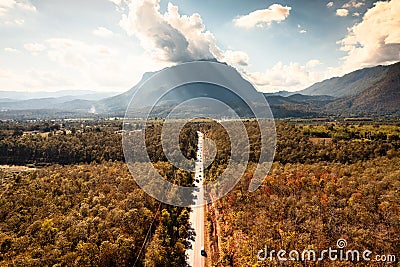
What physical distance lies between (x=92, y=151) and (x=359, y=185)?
4601cm

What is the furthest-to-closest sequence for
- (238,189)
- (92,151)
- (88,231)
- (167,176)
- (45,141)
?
1. (45,141)
2. (92,151)
3. (167,176)
4. (238,189)
5. (88,231)

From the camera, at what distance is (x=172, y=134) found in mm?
56438

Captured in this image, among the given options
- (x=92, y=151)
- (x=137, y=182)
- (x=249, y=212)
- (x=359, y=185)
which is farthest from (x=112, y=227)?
(x=92, y=151)

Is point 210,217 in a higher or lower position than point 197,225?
higher

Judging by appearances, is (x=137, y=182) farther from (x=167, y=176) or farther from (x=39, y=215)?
(x=39, y=215)

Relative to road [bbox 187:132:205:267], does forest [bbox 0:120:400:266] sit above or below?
above

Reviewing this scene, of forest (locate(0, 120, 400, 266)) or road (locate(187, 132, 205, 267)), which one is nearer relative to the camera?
forest (locate(0, 120, 400, 266))

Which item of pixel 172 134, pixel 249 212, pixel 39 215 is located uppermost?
pixel 172 134

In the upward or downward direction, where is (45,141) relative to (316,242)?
upward

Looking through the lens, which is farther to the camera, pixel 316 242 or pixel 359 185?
pixel 359 185

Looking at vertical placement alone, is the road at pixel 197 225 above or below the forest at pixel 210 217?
below

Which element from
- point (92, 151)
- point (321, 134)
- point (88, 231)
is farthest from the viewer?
point (321, 134)

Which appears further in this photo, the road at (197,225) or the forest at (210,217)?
the road at (197,225)

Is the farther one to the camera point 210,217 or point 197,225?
point 210,217
